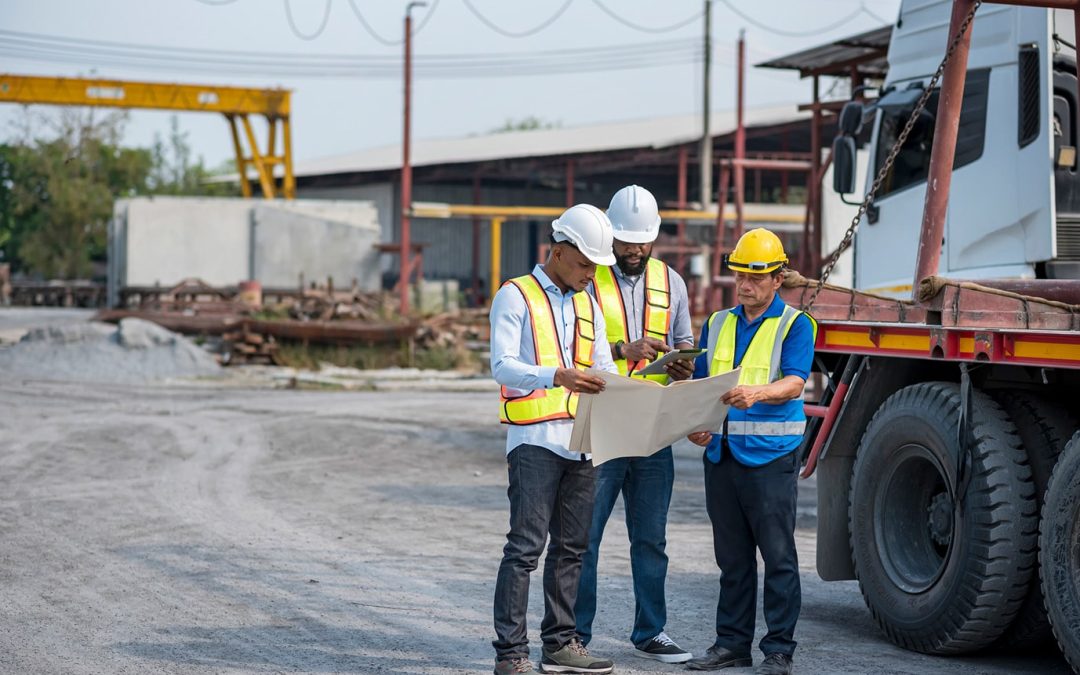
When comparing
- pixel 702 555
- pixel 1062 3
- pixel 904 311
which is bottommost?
pixel 702 555

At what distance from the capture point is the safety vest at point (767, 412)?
5922 mm

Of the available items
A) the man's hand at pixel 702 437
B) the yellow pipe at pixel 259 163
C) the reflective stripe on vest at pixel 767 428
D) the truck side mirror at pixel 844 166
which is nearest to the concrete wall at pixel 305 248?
the yellow pipe at pixel 259 163

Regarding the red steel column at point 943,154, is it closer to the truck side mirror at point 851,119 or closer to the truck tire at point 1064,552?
the truck tire at point 1064,552

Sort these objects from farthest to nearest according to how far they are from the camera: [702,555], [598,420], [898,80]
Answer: [898,80] → [702,555] → [598,420]

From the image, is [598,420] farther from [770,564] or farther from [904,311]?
[904,311]

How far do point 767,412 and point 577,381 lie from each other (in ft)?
3.18

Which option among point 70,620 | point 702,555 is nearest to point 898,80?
point 702,555

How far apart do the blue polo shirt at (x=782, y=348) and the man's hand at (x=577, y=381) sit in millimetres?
822

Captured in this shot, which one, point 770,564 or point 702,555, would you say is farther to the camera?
point 702,555

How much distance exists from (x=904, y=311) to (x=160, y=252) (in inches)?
1259

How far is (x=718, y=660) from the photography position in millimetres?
6062

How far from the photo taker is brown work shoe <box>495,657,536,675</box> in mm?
5613

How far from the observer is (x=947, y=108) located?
7.55 m

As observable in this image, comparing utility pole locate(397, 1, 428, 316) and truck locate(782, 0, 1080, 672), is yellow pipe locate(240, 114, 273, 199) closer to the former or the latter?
utility pole locate(397, 1, 428, 316)
